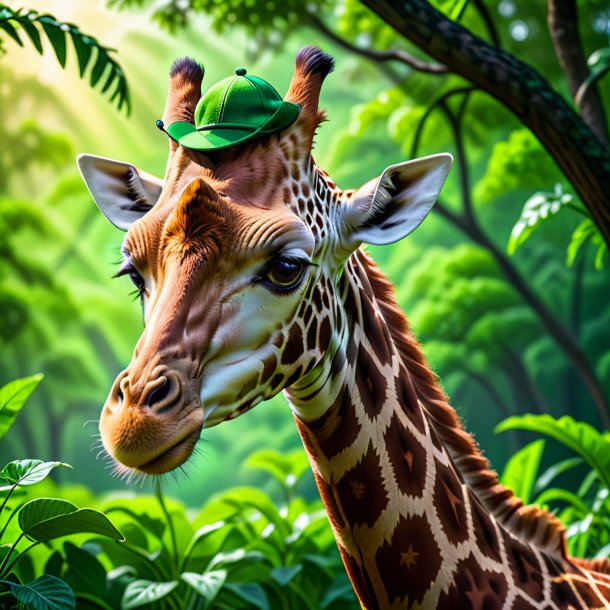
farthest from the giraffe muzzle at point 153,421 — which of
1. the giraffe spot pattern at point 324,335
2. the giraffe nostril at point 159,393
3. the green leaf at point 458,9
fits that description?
the green leaf at point 458,9

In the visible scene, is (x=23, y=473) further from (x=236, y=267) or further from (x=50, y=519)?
(x=236, y=267)

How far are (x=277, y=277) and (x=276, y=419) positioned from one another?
5.84 m

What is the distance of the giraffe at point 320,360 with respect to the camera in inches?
52.1

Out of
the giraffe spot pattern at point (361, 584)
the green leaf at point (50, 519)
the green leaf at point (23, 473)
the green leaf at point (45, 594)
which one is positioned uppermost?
the green leaf at point (23, 473)

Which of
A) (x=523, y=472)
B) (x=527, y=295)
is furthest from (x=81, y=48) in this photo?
(x=527, y=295)

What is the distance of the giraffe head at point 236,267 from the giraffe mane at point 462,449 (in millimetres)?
261

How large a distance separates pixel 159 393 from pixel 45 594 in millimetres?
885

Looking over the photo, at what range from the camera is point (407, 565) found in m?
1.53

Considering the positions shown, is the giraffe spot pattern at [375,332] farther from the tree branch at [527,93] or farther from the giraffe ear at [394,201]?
the tree branch at [527,93]

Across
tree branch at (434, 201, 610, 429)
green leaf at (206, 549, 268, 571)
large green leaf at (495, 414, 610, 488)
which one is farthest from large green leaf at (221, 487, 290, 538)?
tree branch at (434, 201, 610, 429)

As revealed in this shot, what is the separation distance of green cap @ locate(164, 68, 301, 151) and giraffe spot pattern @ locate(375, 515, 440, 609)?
78 cm

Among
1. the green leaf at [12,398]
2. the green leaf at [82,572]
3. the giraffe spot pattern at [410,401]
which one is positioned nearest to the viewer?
the giraffe spot pattern at [410,401]

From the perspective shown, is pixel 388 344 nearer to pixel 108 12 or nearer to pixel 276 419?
pixel 276 419

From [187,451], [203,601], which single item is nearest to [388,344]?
[187,451]
